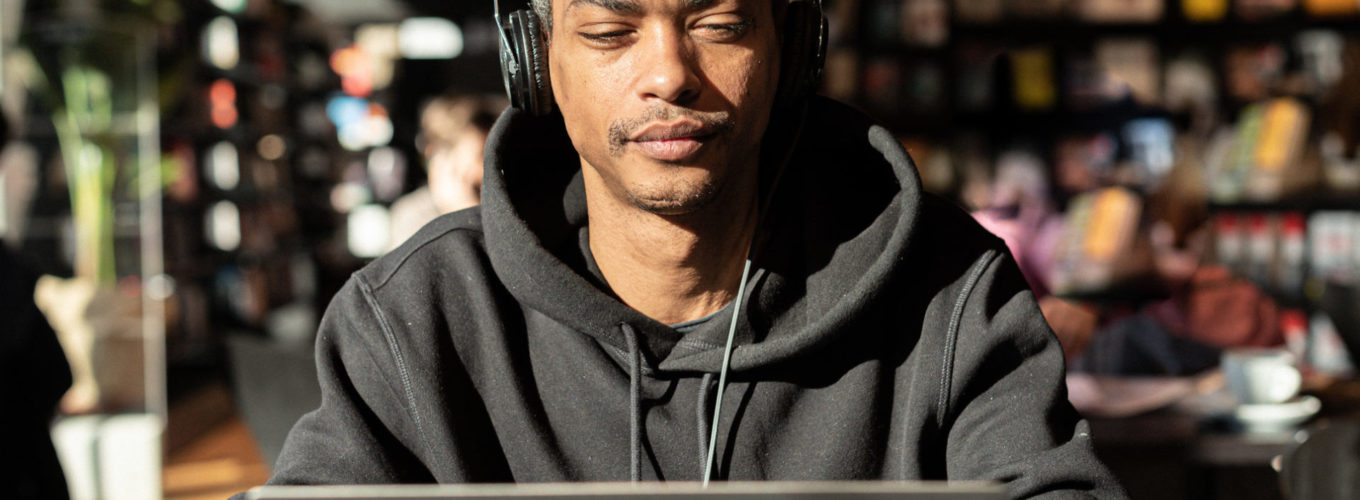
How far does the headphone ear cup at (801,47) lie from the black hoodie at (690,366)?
8 cm

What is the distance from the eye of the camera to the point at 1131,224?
307 centimetres

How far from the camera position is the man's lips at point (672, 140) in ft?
2.91

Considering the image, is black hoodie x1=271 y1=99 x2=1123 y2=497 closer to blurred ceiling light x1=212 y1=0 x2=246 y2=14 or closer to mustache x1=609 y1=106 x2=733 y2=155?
mustache x1=609 y1=106 x2=733 y2=155

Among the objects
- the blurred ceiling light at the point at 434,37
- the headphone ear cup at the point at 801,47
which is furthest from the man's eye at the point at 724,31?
the blurred ceiling light at the point at 434,37

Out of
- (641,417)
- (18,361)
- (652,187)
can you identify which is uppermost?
(652,187)

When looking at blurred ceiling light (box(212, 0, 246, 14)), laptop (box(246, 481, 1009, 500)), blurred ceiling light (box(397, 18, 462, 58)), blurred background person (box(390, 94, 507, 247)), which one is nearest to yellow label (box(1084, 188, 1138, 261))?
blurred background person (box(390, 94, 507, 247))

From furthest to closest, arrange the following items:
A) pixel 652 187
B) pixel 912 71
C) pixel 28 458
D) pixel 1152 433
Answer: pixel 912 71 → pixel 28 458 → pixel 1152 433 → pixel 652 187

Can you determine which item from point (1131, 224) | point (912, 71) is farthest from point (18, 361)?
point (912, 71)

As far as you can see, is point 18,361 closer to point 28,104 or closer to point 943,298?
point 943,298

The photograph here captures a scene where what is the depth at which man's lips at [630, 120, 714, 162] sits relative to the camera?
2.91ft

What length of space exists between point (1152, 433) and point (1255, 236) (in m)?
2.72

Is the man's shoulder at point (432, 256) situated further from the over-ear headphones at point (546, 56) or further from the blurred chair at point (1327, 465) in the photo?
the blurred chair at point (1327, 465)

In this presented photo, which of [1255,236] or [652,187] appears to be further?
[1255,236]

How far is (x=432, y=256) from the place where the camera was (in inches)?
40.8
